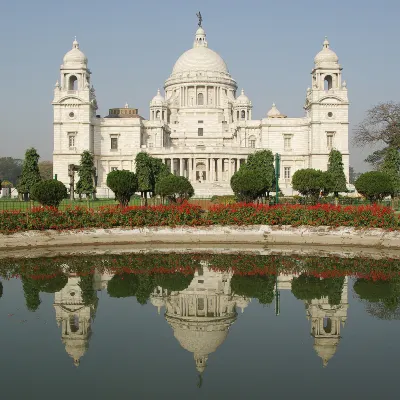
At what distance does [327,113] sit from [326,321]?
5663cm

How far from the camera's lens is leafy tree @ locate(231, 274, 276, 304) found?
1549 cm

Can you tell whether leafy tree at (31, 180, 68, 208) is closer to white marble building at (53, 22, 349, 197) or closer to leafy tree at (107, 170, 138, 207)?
leafy tree at (107, 170, 138, 207)

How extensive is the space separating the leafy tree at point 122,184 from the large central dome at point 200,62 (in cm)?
5796

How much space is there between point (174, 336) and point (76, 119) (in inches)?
2281

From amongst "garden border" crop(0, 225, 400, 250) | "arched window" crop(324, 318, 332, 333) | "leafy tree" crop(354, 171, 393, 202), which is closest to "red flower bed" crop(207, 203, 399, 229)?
"garden border" crop(0, 225, 400, 250)

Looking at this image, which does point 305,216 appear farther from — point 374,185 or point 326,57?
point 326,57

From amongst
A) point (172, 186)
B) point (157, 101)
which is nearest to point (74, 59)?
point (157, 101)

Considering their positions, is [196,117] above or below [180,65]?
below

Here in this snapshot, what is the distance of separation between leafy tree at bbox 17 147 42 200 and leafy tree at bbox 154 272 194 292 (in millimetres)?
27469

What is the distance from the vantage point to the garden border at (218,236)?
24.1m

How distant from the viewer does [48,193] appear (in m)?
27.7

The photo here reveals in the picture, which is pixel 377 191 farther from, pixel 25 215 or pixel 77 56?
pixel 77 56

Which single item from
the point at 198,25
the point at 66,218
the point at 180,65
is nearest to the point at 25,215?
the point at 66,218

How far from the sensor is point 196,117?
8106 cm
